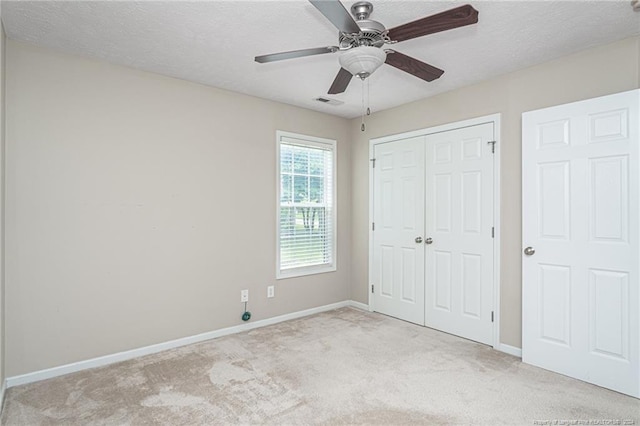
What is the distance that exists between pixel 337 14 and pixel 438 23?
52 centimetres

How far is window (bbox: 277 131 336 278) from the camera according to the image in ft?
13.6

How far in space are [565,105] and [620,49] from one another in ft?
1.56

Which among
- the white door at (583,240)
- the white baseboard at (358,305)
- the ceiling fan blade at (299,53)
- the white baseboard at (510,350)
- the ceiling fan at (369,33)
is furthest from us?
the white baseboard at (358,305)

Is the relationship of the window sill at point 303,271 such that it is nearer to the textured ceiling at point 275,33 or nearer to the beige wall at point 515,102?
the beige wall at point 515,102

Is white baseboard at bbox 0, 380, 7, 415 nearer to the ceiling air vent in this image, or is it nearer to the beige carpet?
the beige carpet

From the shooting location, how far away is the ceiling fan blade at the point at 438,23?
1681mm

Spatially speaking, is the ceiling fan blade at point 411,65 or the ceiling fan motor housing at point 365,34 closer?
the ceiling fan motor housing at point 365,34

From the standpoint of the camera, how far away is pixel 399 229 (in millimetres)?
4203

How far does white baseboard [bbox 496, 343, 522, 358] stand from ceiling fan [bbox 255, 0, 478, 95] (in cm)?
246

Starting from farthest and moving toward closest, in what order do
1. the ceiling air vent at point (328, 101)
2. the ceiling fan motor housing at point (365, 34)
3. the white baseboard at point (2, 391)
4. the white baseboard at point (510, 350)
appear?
the ceiling air vent at point (328, 101) < the white baseboard at point (510, 350) < the white baseboard at point (2, 391) < the ceiling fan motor housing at point (365, 34)

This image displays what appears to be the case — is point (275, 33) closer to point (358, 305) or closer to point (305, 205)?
point (305, 205)

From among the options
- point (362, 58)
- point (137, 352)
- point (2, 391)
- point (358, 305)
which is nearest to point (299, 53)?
point (362, 58)

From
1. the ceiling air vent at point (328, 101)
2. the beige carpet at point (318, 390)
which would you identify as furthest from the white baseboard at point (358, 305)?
the ceiling air vent at point (328, 101)

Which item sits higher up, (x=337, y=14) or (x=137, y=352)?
(x=337, y=14)
